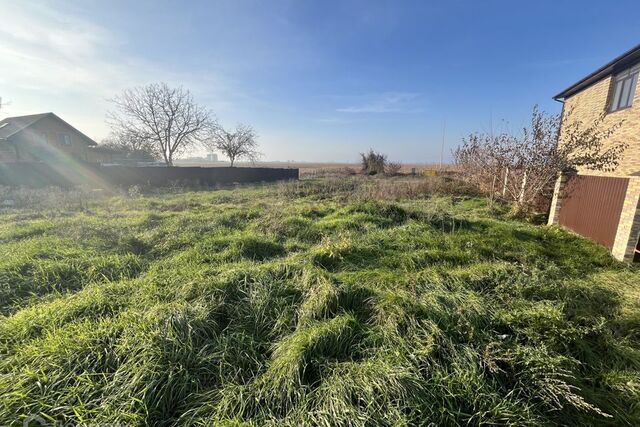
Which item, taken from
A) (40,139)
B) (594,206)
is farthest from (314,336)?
(40,139)

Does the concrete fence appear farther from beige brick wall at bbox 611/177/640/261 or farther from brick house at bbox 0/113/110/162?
beige brick wall at bbox 611/177/640/261

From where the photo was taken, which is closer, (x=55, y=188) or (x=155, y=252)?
(x=155, y=252)

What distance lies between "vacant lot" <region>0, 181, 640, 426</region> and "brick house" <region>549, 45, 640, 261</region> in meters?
1.02

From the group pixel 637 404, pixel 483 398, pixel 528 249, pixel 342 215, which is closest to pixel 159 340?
pixel 483 398

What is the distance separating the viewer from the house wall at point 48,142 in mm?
22406

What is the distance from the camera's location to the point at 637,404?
2.13 meters

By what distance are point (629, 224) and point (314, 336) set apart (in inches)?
256

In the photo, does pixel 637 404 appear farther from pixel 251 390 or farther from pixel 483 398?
pixel 251 390

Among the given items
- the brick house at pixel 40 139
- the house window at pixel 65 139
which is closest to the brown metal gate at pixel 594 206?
the brick house at pixel 40 139

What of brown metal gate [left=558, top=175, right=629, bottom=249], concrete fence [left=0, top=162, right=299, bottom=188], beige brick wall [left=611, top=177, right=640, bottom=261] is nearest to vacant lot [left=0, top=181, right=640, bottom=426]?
beige brick wall [left=611, top=177, right=640, bottom=261]

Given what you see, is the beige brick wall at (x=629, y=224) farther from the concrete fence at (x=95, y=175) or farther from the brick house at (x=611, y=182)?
the concrete fence at (x=95, y=175)

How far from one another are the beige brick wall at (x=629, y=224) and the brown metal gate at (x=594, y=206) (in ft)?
0.68

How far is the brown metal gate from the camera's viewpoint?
5463 mm

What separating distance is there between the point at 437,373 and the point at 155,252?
5.12 metres
